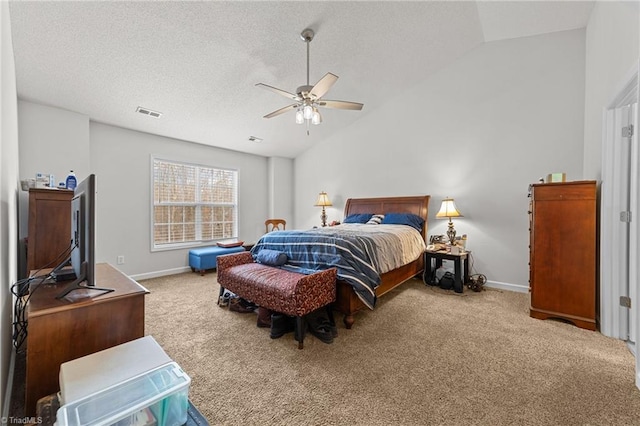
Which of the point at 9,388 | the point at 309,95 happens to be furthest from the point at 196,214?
the point at 9,388

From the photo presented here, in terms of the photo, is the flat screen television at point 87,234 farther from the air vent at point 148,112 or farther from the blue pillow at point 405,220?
the blue pillow at point 405,220

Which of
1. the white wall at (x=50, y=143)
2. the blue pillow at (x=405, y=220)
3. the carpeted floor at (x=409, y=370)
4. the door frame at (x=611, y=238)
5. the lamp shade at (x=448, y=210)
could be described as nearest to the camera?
the carpeted floor at (x=409, y=370)

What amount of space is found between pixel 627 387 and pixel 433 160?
319 centimetres

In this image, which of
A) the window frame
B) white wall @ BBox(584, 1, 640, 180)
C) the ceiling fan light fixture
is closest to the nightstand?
white wall @ BBox(584, 1, 640, 180)

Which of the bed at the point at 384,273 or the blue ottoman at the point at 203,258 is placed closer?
the bed at the point at 384,273

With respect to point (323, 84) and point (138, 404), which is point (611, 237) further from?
point (138, 404)

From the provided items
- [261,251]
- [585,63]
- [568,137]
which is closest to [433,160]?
[568,137]

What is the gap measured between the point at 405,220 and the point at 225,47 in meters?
3.29

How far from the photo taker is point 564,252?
2.43 m

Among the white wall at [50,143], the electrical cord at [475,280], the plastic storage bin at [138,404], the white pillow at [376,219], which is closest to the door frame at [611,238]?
the electrical cord at [475,280]

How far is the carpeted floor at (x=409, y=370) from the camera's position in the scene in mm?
1406

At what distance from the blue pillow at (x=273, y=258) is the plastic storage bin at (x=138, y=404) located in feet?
5.79

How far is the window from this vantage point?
14.5 ft

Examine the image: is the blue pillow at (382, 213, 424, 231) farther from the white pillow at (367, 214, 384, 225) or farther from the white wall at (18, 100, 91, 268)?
the white wall at (18, 100, 91, 268)
